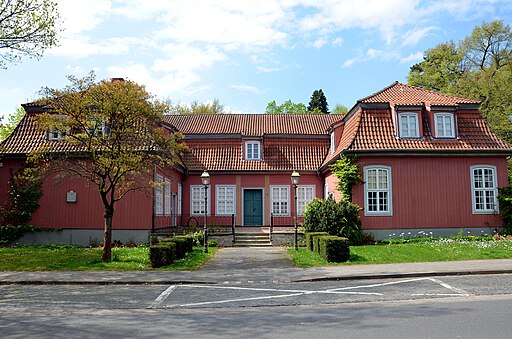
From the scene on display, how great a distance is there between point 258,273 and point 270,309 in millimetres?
4866

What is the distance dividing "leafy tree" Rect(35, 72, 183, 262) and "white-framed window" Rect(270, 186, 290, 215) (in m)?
12.3

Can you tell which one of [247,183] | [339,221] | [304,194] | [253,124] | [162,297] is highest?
[253,124]

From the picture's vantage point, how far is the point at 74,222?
70.8 feet

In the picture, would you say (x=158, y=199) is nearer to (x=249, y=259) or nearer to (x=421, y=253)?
(x=249, y=259)

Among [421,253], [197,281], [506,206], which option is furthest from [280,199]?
[197,281]

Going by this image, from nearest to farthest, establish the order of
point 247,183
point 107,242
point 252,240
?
point 107,242 → point 252,240 → point 247,183

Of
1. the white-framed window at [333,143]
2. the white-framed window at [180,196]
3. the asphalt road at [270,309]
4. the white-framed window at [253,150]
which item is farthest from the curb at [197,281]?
the white-framed window at [253,150]

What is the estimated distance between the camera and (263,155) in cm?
2792

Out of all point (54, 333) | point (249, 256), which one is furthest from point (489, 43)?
point (54, 333)

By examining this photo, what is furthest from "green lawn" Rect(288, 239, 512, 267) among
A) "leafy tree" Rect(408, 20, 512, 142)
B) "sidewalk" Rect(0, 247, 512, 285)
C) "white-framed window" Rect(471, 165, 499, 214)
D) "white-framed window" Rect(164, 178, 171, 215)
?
"leafy tree" Rect(408, 20, 512, 142)

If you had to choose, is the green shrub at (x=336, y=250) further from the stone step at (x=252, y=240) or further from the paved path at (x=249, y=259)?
the stone step at (x=252, y=240)

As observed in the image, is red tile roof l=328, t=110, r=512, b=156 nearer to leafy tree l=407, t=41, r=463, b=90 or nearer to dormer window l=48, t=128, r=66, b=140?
dormer window l=48, t=128, r=66, b=140

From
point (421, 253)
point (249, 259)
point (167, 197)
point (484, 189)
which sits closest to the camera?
point (421, 253)

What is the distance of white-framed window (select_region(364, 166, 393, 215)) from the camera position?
20906 millimetres
